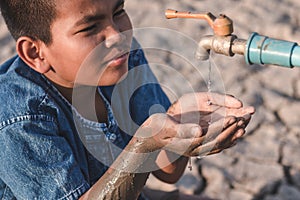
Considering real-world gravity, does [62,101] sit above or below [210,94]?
above

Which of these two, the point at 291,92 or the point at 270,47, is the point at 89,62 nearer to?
the point at 270,47

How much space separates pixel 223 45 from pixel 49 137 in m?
0.56

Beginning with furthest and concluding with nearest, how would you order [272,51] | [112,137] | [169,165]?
[169,165] → [112,137] → [272,51]

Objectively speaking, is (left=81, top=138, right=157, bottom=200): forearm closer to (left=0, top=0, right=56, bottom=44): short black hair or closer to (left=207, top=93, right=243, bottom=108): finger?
(left=207, top=93, right=243, bottom=108): finger

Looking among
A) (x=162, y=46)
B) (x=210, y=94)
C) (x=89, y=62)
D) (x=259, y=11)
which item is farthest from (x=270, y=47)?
(x=259, y=11)

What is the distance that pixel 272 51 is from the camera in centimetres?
145

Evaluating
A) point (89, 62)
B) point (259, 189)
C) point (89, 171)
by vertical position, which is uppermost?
point (89, 62)

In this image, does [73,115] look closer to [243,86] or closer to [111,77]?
[111,77]

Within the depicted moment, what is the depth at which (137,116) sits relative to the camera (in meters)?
2.20

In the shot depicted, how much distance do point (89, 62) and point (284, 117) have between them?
5.02 ft

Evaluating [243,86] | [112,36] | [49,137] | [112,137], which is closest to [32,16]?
[112,36]

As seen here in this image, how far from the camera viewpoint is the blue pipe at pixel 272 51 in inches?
56.0

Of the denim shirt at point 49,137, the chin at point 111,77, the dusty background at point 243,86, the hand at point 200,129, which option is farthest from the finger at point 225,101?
the dusty background at point 243,86

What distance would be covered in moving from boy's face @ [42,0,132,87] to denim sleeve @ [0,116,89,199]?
0.68 ft
